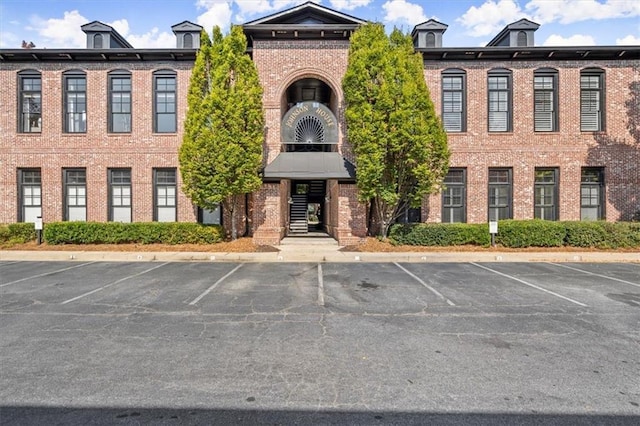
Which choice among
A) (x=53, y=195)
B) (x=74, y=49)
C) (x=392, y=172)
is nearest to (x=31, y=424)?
(x=392, y=172)

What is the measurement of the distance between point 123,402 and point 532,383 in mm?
4332

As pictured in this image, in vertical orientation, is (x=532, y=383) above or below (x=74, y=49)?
below

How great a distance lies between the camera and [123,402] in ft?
11.0

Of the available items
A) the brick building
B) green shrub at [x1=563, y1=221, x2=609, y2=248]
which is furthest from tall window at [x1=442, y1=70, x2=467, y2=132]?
green shrub at [x1=563, y1=221, x2=609, y2=248]

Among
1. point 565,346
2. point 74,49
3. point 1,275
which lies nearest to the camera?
point 565,346

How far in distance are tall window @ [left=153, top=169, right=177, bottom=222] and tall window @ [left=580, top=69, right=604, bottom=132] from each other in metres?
20.6

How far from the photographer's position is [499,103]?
1684cm

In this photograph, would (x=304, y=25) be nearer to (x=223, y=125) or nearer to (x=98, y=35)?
(x=223, y=125)

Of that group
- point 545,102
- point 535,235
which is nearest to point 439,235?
point 535,235

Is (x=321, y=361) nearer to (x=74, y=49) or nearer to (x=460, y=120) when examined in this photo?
(x=460, y=120)

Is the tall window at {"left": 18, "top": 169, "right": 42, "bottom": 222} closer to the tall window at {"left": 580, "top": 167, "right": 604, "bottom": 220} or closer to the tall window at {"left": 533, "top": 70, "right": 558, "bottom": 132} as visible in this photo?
the tall window at {"left": 533, "top": 70, "right": 558, "bottom": 132}

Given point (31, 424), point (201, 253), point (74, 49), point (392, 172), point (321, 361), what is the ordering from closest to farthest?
point (31, 424)
point (321, 361)
point (201, 253)
point (392, 172)
point (74, 49)

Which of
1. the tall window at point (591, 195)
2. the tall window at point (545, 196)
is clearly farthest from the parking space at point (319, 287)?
the tall window at point (591, 195)

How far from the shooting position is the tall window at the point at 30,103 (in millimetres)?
16953
